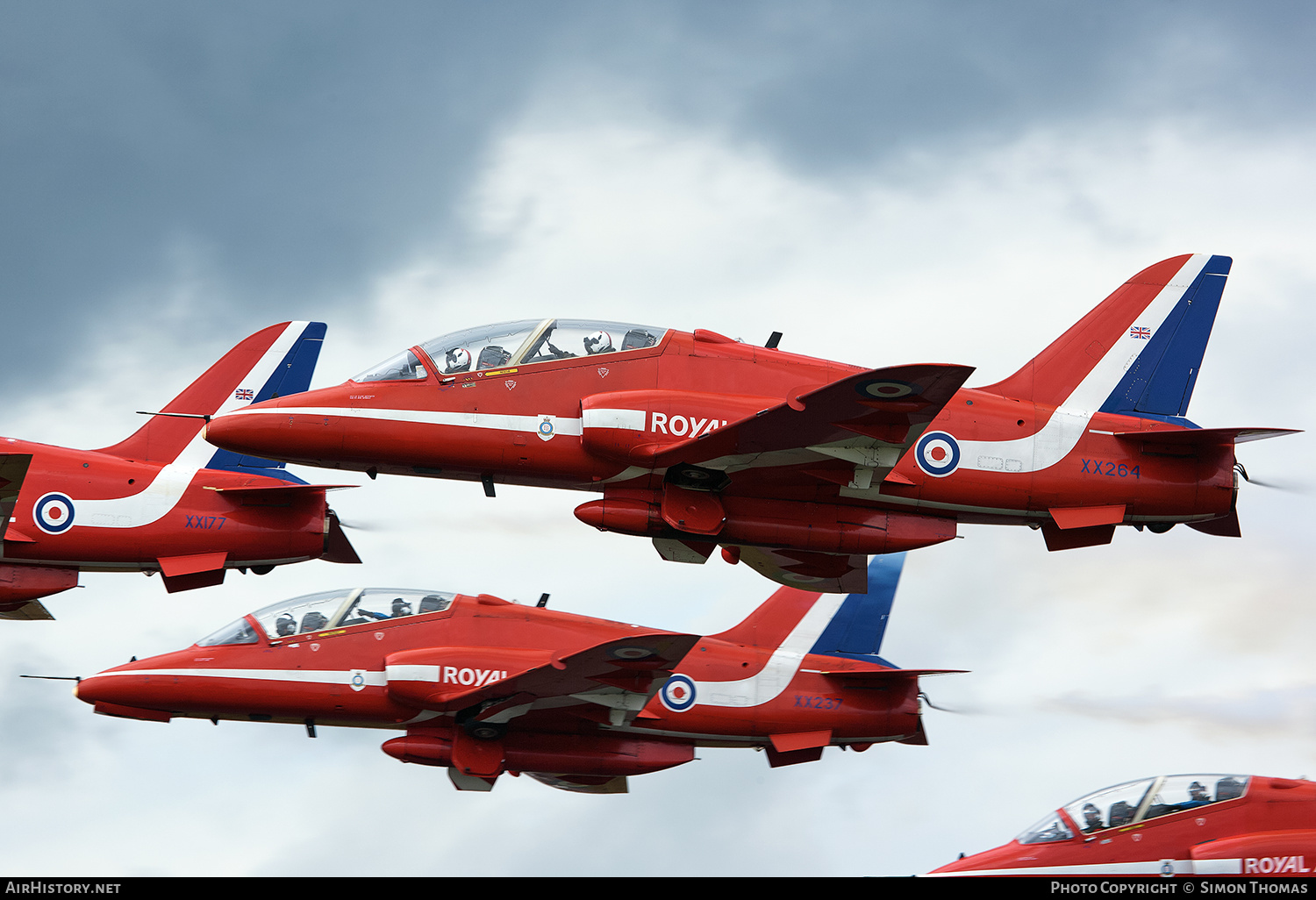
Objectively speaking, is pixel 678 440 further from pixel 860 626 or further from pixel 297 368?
pixel 297 368

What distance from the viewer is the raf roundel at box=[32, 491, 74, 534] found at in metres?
32.5

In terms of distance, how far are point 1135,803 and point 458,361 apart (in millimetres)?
16656

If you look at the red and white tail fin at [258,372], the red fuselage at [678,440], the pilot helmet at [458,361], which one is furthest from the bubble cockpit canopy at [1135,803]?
the red and white tail fin at [258,372]

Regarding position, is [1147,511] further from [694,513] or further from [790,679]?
[790,679]

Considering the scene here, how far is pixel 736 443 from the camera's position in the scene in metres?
23.1

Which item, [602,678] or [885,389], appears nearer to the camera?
[885,389]

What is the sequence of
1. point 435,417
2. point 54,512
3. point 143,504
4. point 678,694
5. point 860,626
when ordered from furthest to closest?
point 860,626
point 143,504
point 678,694
point 54,512
point 435,417

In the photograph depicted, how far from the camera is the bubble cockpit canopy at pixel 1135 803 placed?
27422 millimetres

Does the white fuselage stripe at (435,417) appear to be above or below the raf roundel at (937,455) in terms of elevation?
above

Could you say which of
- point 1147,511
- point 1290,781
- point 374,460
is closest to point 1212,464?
point 1147,511

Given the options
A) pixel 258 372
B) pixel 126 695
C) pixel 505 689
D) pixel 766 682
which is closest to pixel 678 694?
pixel 766 682

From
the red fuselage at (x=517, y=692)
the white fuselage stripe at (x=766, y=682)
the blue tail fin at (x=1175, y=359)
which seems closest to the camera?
the blue tail fin at (x=1175, y=359)

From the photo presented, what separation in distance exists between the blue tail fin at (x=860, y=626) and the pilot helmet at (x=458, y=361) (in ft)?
45.5

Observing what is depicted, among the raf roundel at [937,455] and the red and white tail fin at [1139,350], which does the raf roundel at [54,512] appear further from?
the red and white tail fin at [1139,350]
